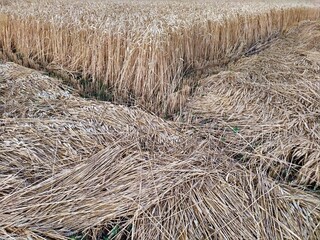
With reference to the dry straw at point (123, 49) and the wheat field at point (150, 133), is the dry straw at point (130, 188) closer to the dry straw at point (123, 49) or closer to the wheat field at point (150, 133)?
the wheat field at point (150, 133)

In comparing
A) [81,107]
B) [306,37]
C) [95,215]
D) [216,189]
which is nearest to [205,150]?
[216,189]

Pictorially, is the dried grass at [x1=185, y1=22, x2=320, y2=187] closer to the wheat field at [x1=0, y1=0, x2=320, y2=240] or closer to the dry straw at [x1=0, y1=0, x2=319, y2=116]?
the wheat field at [x1=0, y1=0, x2=320, y2=240]

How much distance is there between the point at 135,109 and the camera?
286cm

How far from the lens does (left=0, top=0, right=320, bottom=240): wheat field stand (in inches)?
69.6

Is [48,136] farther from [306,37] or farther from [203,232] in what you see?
[306,37]

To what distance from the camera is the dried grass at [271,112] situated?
2379 mm

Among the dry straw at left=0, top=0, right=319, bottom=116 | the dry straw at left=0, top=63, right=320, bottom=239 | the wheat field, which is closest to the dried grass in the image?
the wheat field

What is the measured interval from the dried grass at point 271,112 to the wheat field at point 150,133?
0.01 metres

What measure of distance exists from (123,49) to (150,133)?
136cm

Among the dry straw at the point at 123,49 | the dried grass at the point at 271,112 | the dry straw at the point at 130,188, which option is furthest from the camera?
the dry straw at the point at 123,49

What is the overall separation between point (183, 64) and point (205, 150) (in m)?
1.72

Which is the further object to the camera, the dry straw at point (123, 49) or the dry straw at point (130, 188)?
the dry straw at point (123, 49)

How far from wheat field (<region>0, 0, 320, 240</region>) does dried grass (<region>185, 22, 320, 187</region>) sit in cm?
1

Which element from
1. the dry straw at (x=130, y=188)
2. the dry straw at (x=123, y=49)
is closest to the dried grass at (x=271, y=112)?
the dry straw at (x=130, y=188)
